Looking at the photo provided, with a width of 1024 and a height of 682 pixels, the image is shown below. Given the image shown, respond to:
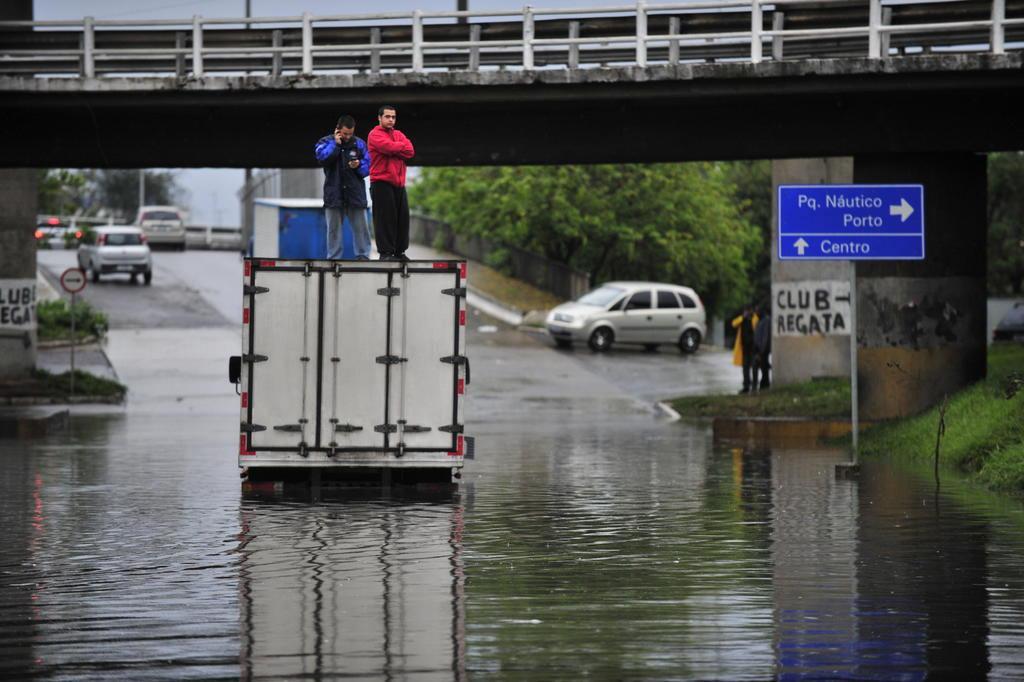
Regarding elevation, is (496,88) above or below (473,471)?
above

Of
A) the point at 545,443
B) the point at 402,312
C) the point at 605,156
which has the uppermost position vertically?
the point at 605,156

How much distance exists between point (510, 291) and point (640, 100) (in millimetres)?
35411

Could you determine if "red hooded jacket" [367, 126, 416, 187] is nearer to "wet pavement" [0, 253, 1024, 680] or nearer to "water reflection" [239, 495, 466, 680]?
"wet pavement" [0, 253, 1024, 680]

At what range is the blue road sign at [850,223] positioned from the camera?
66.3ft

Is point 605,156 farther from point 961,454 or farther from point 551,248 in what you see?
point 551,248

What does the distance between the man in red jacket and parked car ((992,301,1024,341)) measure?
35049 millimetres

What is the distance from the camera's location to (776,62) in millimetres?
25609

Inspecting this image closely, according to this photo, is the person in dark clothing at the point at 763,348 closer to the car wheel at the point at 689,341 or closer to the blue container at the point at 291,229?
the blue container at the point at 291,229

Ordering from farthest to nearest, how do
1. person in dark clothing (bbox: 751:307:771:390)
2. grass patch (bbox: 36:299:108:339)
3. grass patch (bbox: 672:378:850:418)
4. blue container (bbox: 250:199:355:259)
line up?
grass patch (bbox: 36:299:108:339), blue container (bbox: 250:199:355:259), person in dark clothing (bbox: 751:307:771:390), grass patch (bbox: 672:378:850:418)

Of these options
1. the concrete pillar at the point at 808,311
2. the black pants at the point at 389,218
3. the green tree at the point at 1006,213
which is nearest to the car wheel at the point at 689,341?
the concrete pillar at the point at 808,311

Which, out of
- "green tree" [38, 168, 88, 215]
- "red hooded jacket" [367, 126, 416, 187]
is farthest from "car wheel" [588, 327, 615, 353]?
"red hooded jacket" [367, 126, 416, 187]

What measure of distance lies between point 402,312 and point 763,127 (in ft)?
37.2

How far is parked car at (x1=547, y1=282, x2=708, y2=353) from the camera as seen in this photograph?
49875mm

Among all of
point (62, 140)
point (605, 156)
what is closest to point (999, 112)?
point (605, 156)
